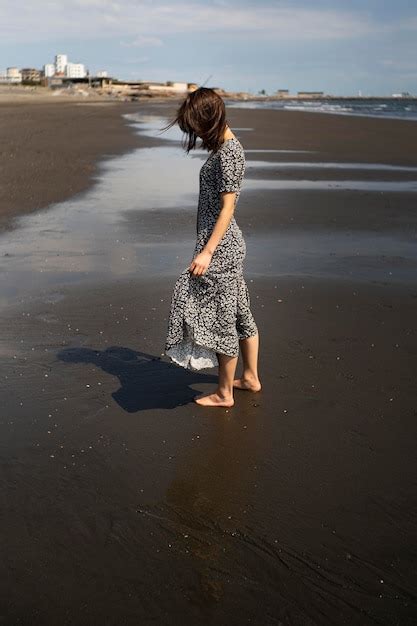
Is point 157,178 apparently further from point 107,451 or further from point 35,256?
point 107,451

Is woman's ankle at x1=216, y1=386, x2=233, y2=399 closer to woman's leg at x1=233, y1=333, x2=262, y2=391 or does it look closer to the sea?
woman's leg at x1=233, y1=333, x2=262, y2=391

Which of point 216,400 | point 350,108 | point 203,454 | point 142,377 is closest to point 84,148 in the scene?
point 142,377

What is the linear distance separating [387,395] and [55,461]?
73.7 inches

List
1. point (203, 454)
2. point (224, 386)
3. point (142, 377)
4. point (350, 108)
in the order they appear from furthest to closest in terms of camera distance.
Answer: point (350, 108)
point (142, 377)
point (224, 386)
point (203, 454)

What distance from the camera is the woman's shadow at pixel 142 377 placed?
405 centimetres

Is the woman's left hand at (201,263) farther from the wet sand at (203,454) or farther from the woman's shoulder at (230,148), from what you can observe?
the wet sand at (203,454)

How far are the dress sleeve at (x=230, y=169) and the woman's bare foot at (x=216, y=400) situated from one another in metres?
1.13

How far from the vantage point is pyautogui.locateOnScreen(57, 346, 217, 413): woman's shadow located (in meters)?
4.05

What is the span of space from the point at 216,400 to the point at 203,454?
0.57 m

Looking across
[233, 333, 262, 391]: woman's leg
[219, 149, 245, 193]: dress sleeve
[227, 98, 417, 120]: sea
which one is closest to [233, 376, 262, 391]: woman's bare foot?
[233, 333, 262, 391]: woman's leg

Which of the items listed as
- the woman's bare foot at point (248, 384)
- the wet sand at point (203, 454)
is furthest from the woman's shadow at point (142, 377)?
the woman's bare foot at point (248, 384)

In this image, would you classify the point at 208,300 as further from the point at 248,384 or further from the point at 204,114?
the point at 204,114

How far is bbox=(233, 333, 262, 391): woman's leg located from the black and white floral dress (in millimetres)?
250

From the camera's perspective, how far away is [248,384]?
13.8ft
